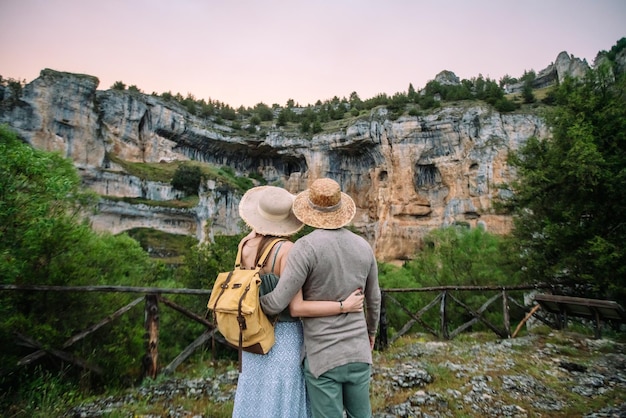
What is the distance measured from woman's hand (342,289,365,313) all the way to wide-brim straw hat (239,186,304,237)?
568 millimetres

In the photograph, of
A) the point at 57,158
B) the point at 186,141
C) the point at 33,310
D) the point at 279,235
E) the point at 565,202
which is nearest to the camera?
the point at 279,235

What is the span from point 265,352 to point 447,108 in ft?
149

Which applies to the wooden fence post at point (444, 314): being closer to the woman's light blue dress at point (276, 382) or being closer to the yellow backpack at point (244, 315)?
the woman's light blue dress at point (276, 382)

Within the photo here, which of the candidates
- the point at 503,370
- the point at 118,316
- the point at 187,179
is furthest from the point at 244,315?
the point at 187,179

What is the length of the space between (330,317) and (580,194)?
32.5ft

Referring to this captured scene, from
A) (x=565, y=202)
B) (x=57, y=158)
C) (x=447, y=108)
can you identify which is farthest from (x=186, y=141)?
(x=565, y=202)

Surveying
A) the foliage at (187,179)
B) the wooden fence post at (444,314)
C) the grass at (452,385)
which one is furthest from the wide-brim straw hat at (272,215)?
the foliage at (187,179)

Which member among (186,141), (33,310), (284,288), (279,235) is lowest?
(33,310)

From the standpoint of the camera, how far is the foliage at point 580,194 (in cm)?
795

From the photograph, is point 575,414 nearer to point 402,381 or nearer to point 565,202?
point 402,381

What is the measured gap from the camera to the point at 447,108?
41.4 m

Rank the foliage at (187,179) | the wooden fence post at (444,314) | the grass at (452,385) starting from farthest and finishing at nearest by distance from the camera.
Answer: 1. the foliage at (187,179)
2. the wooden fence post at (444,314)
3. the grass at (452,385)

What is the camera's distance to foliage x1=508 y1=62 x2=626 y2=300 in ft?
26.1

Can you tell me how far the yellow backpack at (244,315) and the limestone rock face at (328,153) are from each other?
31.6 metres
